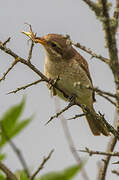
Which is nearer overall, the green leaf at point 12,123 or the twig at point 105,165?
the green leaf at point 12,123

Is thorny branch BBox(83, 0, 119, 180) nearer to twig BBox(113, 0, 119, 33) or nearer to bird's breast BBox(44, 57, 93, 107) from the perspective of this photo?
twig BBox(113, 0, 119, 33)

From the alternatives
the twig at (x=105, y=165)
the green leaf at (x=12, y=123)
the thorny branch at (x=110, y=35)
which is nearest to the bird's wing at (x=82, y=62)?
the twig at (x=105, y=165)

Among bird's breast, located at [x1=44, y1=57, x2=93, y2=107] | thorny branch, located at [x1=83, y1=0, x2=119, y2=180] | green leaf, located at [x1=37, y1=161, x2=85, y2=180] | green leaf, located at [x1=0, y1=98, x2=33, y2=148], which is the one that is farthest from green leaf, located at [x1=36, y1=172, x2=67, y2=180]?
bird's breast, located at [x1=44, y1=57, x2=93, y2=107]

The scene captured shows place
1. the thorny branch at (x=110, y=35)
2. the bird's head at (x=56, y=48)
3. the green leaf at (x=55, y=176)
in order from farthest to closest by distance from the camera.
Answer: the bird's head at (x=56, y=48) → the thorny branch at (x=110, y=35) → the green leaf at (x=55, y=176)

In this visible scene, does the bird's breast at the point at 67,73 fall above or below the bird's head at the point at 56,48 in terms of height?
below

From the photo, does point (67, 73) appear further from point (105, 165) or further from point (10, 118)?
point (10, 118)

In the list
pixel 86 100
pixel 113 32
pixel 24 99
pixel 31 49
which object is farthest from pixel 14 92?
pixel 86 100

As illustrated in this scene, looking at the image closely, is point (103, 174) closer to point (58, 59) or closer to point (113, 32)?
point (113, 32)

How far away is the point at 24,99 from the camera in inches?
56.2

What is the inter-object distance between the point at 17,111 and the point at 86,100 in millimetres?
4913

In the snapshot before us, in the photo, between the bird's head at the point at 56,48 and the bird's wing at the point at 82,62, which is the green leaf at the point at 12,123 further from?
the bird's wing at the point at 82,62

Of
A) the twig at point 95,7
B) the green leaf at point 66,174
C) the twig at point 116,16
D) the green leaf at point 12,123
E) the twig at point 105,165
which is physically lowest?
the twig at point 105,165

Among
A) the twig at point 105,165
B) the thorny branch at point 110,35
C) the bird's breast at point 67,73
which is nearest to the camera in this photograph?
the thorny branch at point 110,35

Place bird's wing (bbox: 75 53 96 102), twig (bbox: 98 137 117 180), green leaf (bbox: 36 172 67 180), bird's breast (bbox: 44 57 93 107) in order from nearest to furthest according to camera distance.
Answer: green leaf (bbox: 36 172 67 180) < twig (bbox: 98 137 117 180) < bird's breast (bbox: 44 57 93 107) < bird's wing (bbox: 75 53 96 102)
